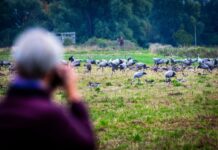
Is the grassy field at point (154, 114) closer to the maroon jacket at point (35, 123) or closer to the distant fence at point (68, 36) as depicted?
the maroon jacket at point (35, 123)

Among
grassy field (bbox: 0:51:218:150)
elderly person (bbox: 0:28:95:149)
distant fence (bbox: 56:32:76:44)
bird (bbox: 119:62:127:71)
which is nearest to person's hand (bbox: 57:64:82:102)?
elderly person (bbox: 0:28:95:149)

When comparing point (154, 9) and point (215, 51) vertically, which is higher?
point (154, 9)

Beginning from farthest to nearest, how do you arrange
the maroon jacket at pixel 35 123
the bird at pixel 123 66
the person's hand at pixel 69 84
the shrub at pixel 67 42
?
the shrub at pixel 67 42 → the bird at pixel 123 66 → the person's hand at pixel 69 84 → the maroon jacket at pixel 35 123

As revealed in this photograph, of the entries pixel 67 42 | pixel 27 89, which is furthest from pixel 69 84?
pixel 67 42

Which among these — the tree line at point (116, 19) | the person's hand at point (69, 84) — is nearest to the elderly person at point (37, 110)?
the person's hand at point (69, 84)

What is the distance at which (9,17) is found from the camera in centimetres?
7738

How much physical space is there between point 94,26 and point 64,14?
204 inches

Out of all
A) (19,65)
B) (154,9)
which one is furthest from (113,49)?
(19,65)

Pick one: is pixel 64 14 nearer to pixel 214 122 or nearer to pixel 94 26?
pixel 94 26

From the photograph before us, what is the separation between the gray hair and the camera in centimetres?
327

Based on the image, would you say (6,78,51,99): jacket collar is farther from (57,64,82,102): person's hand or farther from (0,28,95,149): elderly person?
(57,64,82,102): person's hand

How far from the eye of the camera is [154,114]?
1476 centimetres

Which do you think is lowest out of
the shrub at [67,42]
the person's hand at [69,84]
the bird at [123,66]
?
the bird at [123,66]

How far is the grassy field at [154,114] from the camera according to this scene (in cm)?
1115
